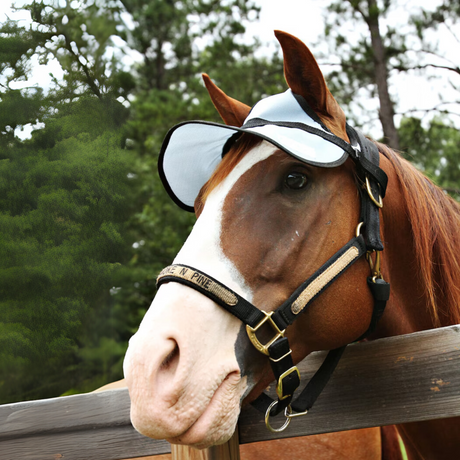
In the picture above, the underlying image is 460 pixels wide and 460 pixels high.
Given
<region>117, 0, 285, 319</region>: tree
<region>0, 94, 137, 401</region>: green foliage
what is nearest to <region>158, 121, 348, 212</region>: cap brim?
<region>0, 94, 137, 401</region>: green foliage

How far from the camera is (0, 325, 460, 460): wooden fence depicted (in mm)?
1393

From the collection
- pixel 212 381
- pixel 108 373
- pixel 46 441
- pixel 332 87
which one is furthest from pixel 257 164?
pixel 332 87

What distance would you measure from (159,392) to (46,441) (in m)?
1.12

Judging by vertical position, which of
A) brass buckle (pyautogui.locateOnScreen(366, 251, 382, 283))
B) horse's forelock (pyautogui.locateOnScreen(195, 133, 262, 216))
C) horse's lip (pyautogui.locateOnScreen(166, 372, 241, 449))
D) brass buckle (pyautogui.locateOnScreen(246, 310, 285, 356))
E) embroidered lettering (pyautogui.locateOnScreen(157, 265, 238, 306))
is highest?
horse's forelock (pyautogui.locateOnScreen(195, 133, 262, 216))

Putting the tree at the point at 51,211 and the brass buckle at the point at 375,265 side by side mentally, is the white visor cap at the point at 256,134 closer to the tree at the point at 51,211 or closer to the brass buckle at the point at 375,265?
the brass buckle at the point at 375,265

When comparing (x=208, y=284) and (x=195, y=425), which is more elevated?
(x=208, y=284)

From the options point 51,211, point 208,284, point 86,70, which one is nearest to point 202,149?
point 208,284

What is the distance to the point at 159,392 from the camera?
1.07m

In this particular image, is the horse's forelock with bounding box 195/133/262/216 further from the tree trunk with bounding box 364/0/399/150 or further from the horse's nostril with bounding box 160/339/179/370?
the tree trunk with bounding box 364/0/399/150

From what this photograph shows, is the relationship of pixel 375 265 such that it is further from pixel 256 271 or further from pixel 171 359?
pixel 171 359

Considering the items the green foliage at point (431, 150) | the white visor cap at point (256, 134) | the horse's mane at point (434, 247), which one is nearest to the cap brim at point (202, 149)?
the white visor cap at point (256, 134)

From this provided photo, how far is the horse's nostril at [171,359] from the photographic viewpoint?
3.64 feet

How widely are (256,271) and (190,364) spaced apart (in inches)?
13.5

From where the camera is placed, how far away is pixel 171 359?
3.70 ft
